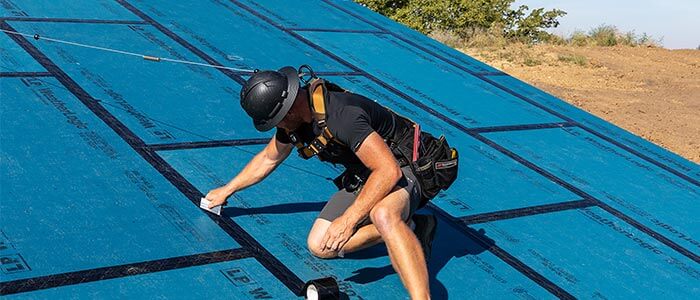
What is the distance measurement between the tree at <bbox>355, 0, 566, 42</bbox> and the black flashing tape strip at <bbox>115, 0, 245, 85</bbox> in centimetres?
1025

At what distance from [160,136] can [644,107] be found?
374 inches

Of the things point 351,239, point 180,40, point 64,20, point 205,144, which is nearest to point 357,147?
point 351,239

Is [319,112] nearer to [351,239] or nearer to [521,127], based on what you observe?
[351,239]

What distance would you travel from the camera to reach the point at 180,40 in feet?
27.6

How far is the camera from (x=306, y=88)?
4441 millimetres

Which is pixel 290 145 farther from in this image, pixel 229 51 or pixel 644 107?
pixel 644 107

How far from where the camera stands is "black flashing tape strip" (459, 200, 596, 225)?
235 inches

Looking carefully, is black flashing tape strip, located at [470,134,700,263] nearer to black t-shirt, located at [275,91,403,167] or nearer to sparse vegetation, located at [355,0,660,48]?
black t-shirt, located at [275,91,403,167]

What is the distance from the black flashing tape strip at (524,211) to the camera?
5957 millimetres

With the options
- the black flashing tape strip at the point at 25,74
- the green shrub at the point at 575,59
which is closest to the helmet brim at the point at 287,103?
the black flashing tape strip at the point at 25,74

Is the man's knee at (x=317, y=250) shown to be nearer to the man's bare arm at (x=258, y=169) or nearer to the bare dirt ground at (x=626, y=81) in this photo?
the man's bare arm at (x=258, y=169)

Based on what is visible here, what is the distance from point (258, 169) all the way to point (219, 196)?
293 millimetres

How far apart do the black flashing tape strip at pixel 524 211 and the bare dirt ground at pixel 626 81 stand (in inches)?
219

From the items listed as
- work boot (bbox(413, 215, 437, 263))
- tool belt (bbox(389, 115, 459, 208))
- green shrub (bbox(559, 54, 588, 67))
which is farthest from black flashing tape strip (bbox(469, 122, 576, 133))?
green shrub (bbox(559, 54, 588, 67))
